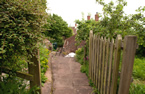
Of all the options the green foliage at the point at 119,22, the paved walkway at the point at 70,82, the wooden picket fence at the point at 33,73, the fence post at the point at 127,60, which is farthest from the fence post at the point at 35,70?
the green foliage at the point at 119,22

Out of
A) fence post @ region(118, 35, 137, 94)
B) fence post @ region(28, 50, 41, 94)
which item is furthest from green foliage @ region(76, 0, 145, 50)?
fence post @ region(28, 50, 41, 94)

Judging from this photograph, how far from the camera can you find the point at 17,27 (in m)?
1.50

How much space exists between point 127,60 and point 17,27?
1.65m

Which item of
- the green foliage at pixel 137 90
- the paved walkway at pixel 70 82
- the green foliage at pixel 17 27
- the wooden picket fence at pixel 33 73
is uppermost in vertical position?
the green foliage at pixel 17 27

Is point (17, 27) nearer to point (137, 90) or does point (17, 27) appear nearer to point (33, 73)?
point (33, 73)

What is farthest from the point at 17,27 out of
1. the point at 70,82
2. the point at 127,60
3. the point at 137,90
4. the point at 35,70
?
the point at 70,82

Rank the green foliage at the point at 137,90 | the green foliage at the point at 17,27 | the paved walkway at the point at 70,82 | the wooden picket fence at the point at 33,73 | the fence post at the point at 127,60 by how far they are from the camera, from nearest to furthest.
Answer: the green foliage at the point at 17,27 → the fence post at the point at 127,60 → the wooden picket fence at the point at 33,73 → the green foliage at the point at 137,90 → the paved walkway at the point at 70,82

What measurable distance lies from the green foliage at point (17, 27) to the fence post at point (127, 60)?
130cm

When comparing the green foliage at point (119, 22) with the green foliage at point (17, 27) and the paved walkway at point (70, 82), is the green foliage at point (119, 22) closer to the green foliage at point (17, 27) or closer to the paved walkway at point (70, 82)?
the paved walkway at point (70, 82)

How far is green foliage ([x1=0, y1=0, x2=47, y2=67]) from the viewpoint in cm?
145

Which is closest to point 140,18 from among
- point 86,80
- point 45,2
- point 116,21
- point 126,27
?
point 126,27

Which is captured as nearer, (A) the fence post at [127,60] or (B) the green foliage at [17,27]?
(B) the green foliage at [17,27]

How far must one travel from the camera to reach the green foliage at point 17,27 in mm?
1447

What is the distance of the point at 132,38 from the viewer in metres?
1.85
